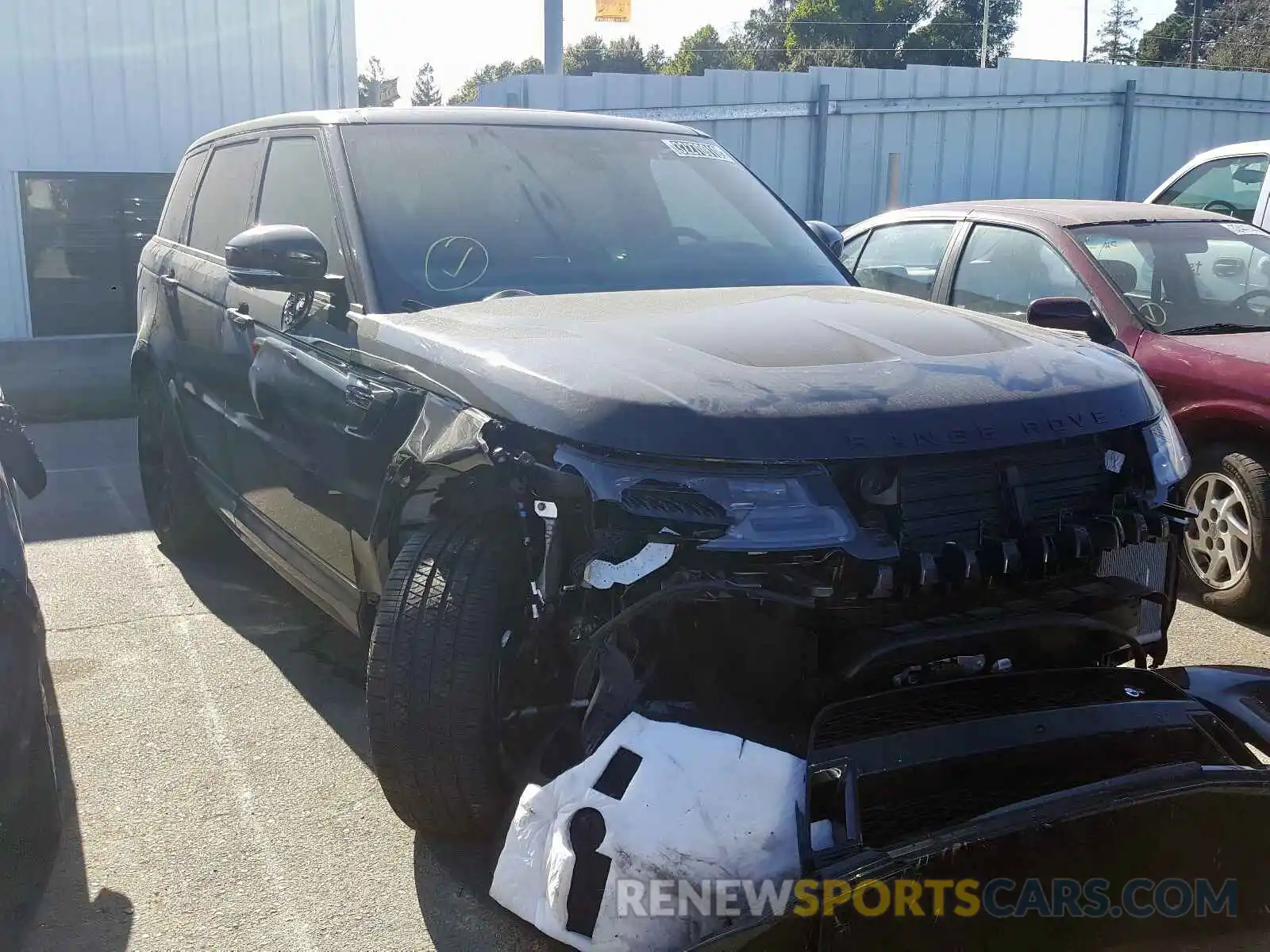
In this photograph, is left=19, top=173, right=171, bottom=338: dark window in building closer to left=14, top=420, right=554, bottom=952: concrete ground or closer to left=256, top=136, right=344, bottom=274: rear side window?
left=14, top=420, right=554, bottom=952: concrete ground


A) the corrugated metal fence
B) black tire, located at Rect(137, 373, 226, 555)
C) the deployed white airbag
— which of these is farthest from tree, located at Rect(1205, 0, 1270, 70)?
the deployed white airbag

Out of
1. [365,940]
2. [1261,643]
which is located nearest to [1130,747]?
[365,940]

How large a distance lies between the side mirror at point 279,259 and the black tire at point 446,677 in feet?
3.35

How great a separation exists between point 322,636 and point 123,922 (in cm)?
191

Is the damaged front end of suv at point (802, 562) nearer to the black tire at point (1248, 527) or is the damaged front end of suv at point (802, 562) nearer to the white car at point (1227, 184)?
the black tire at point (1248, 527)

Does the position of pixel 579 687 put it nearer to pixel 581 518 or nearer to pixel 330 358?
pixel 581 518

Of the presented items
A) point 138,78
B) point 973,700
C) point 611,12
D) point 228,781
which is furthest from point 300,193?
point 611,12

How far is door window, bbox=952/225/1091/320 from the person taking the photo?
564cm

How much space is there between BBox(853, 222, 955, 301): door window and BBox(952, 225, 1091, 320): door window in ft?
0.64

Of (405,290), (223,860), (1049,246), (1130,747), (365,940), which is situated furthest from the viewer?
(1049,246)

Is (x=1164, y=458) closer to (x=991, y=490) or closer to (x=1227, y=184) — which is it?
(x=991, y=490)

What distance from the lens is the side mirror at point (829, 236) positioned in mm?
4441

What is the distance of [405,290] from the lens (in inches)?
134

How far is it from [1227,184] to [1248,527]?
12.7 ft
